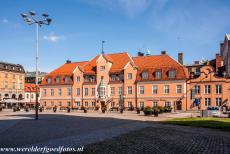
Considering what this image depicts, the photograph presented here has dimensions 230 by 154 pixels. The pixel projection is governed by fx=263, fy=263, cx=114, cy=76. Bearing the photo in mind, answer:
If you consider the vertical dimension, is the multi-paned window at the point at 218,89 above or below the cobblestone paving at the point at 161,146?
above

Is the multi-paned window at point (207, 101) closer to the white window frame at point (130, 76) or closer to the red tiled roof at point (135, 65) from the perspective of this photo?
the red tiled roof at point (135, 65)

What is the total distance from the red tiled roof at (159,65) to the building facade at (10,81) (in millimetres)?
47230

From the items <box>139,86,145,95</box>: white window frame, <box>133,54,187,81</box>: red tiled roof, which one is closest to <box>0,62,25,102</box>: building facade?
<box>133,54,187,81</box>: red tiled roof

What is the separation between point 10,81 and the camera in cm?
9356

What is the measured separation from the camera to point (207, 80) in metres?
53.9

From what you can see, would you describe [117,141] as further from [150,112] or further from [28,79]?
[28,79]

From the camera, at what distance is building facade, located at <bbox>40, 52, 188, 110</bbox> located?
55.8 metres

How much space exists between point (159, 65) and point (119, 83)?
396 inches

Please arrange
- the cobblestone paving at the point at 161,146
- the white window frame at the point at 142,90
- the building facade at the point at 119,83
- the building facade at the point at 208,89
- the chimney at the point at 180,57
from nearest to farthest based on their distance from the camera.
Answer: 1. the cobblestone paving at the point at 161,146
2. the building facade at the point at 208,89
3. the building facade at the point at 119,83
4. the white window frame at the point at 142,90
5. the chimney at the point at 180,57

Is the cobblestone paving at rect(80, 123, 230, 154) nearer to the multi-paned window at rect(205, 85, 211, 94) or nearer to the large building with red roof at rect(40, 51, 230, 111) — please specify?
the large building with red roof at rect(40, 51, 230, 111)

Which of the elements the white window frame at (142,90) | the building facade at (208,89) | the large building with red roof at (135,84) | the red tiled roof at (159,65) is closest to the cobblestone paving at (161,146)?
the large building with red roof at (135,84)

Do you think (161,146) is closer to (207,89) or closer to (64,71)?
(207,89)

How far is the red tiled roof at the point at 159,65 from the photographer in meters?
55.2

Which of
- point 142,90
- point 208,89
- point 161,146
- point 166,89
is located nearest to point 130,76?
point 142,90
